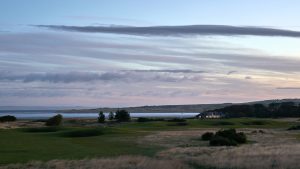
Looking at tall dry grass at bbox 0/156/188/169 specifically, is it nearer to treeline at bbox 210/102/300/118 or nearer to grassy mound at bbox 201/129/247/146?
grassy mound at bbox 201/129/247/146

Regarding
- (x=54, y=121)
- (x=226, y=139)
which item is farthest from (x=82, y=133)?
(x=54, y=121)

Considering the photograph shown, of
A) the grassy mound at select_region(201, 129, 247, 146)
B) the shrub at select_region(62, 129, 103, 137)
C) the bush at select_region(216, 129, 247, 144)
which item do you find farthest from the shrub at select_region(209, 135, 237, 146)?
the shrub at select_region(62, 129, 103, 137)

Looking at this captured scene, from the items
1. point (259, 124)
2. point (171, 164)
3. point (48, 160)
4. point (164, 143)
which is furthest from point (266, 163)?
point (259, 124)

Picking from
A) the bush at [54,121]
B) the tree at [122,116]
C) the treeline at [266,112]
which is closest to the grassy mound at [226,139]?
the bush at [54,121]

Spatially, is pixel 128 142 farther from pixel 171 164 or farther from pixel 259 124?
pixel 259 124

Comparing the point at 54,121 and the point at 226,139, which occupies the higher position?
the point at 54,121

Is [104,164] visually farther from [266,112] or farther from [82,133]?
[266,112]

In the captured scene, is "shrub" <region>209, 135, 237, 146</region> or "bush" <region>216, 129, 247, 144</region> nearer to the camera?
"shrub" <region>209, 135, 237, 146</region>

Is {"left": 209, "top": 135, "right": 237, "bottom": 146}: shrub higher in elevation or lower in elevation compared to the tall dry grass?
higher

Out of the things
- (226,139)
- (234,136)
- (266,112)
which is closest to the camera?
(226,139)

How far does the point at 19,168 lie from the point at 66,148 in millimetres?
14312

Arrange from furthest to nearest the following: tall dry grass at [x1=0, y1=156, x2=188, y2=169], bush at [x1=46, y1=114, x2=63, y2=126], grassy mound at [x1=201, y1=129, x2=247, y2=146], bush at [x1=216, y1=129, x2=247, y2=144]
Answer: bush at [x1=46, y1=114, x2=63, y2=126] → bush at [x1=216, y1=129, x2=247, y2=144] → grassy mound at [x1=201, y1=129, x2=247, y2=146] → tall dry grass at [x1=0, y1=156, x2=188, y2=169]

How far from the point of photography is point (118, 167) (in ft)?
97.5

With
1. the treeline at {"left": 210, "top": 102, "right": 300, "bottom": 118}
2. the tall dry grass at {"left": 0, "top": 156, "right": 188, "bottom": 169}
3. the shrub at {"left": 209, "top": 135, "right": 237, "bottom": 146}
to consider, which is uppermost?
the treeline at {"left": 210, "top": 102, "right": 300, "bottom": 118}
